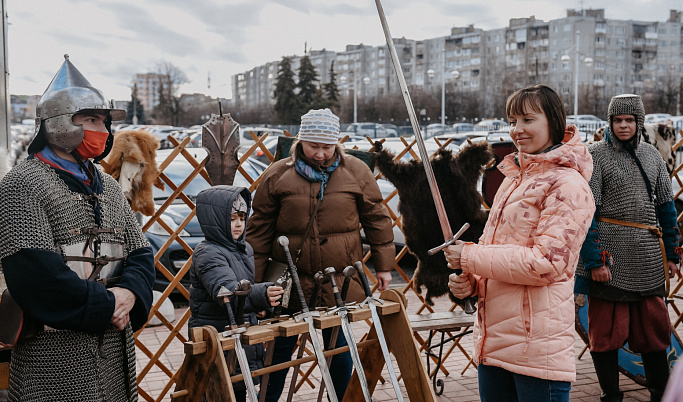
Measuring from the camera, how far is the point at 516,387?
2.28 metres

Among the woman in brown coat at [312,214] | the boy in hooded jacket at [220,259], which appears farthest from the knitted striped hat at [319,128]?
the boy in hooded jacket at [220,259]

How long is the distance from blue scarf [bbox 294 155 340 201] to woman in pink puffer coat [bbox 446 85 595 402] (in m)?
0.95

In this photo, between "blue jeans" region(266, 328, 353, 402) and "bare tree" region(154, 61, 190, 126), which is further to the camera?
"bare tree" region(154, 61, 190, 126)

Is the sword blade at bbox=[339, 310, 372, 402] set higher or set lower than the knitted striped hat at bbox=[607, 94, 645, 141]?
lower

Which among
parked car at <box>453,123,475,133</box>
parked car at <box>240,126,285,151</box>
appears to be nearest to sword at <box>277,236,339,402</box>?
parked car at <box>240,126,285,151</box>

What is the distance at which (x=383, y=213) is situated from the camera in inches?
129

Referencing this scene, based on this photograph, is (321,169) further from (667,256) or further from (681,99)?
(681,99)

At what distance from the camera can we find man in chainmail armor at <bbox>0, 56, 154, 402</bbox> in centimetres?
200

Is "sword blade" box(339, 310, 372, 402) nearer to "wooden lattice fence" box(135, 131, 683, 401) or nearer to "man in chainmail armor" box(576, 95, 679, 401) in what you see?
"wooden lattice fence" box(135, 131, 683, 401)

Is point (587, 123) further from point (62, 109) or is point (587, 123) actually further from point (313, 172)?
point (62, 109)

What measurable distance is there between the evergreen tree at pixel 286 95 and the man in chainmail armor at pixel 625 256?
3523 cm

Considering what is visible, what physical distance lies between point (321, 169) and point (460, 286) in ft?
3.31

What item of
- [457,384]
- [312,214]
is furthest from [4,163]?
[457,384]

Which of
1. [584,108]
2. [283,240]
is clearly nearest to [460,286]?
[283,240]
